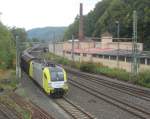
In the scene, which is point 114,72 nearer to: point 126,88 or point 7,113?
point 126,88

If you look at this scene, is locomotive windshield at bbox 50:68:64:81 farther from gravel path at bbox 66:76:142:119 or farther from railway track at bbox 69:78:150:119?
railway track at bbox 69:78:150:119

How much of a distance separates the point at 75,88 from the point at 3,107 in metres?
11.3

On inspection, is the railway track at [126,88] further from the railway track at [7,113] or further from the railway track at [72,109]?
the railway track at [7,113]

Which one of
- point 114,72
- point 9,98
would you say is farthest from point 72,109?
point 114,72

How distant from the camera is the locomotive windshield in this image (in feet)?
91.8

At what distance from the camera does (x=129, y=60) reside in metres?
44.4

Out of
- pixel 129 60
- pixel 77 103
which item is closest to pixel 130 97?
pixel 77 103

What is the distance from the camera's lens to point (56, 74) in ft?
92.9

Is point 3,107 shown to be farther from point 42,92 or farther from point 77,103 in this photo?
point 42,92

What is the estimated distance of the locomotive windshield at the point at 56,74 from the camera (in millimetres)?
27994

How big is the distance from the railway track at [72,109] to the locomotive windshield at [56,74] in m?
1.62

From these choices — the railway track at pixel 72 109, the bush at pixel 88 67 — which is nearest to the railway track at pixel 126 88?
the railway track at pixel 72 109

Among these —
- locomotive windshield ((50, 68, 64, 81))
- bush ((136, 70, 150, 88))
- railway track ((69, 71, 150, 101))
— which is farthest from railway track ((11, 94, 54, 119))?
bush ((136, 70, 150, 88))

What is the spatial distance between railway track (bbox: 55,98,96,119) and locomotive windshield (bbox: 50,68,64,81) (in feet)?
5.32
